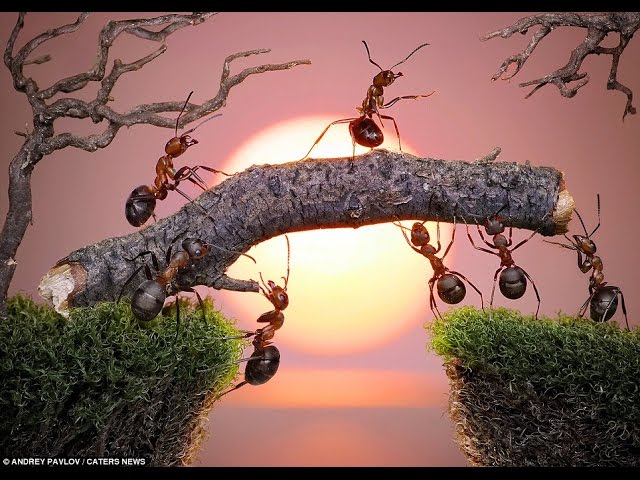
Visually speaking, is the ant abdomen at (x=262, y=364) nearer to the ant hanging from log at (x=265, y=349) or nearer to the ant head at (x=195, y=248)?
the ant hanging from log at (x=265, y=349)

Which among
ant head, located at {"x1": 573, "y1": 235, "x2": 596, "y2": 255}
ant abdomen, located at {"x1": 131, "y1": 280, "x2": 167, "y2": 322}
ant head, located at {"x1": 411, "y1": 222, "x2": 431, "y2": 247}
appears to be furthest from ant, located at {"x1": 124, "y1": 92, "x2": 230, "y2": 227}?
ant head, located at {"x1": 573, "y1": 235, "x2": 596, "y2": 255}

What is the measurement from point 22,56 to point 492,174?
1.92 meters

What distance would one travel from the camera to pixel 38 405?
7.80ft

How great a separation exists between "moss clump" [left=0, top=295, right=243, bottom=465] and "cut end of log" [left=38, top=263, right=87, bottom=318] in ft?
0.23

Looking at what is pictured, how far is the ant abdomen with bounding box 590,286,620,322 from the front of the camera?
3.15 m

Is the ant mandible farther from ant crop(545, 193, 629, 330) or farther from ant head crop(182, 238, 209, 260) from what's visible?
ant crop(545, 193, 629, 330)

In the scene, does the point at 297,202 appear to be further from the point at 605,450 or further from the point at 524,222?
the point at 605,450

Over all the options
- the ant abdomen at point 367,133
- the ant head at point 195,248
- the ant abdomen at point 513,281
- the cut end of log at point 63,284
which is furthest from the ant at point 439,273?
the cut end of log at point 63,284

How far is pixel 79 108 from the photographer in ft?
10.3

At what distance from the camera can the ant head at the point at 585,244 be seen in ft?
11.0

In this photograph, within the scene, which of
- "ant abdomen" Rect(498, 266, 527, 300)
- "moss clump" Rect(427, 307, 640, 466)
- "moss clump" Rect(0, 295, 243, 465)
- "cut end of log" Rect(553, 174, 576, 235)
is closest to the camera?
"moss clump" Rect(0, 295, 243, 465)

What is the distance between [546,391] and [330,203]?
3.40 feet

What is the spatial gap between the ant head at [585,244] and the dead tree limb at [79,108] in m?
1.41

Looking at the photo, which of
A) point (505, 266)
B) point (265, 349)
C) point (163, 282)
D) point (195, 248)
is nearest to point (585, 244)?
point (505, 266)
